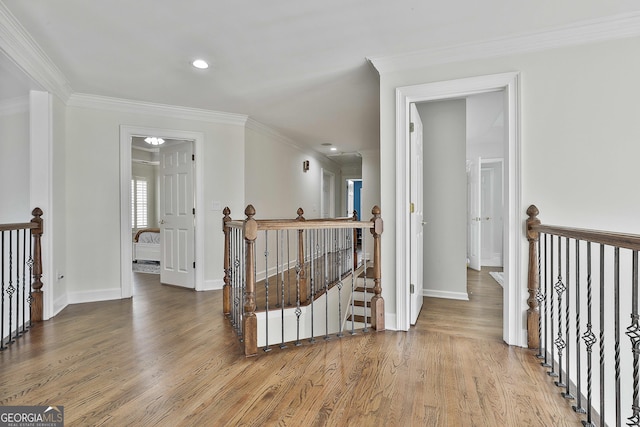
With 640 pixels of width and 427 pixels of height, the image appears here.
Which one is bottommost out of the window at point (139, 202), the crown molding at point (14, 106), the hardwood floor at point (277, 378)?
the hardwood floor at point (277, 378)

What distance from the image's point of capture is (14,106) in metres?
3.36

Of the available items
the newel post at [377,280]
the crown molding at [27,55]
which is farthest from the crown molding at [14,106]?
the newel post at [377,280]

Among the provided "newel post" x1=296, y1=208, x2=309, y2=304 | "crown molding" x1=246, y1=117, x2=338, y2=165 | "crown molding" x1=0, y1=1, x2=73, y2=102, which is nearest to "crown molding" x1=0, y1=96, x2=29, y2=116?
"crown molding" x1=0, y1=1, x2=73, y2=102

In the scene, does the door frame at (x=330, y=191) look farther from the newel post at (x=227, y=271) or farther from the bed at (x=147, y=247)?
the newel post at (x=227, y=271)

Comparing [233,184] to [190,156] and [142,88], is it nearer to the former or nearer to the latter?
[190,156]

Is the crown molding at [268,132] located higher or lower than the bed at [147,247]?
higher

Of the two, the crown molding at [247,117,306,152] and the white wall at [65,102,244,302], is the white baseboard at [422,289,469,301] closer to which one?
the crown molding at [247,117,306,152]

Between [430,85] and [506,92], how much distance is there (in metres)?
0.56

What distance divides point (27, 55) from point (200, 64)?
1.27 metres

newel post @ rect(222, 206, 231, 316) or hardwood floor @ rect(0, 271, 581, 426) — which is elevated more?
newel post @ rect(222, 206, 231, 316)

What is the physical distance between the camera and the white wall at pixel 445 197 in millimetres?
3633

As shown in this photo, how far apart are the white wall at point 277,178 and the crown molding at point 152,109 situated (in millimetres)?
396

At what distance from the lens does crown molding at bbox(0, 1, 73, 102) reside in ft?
7.02

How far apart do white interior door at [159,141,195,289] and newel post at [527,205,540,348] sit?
147 inches
